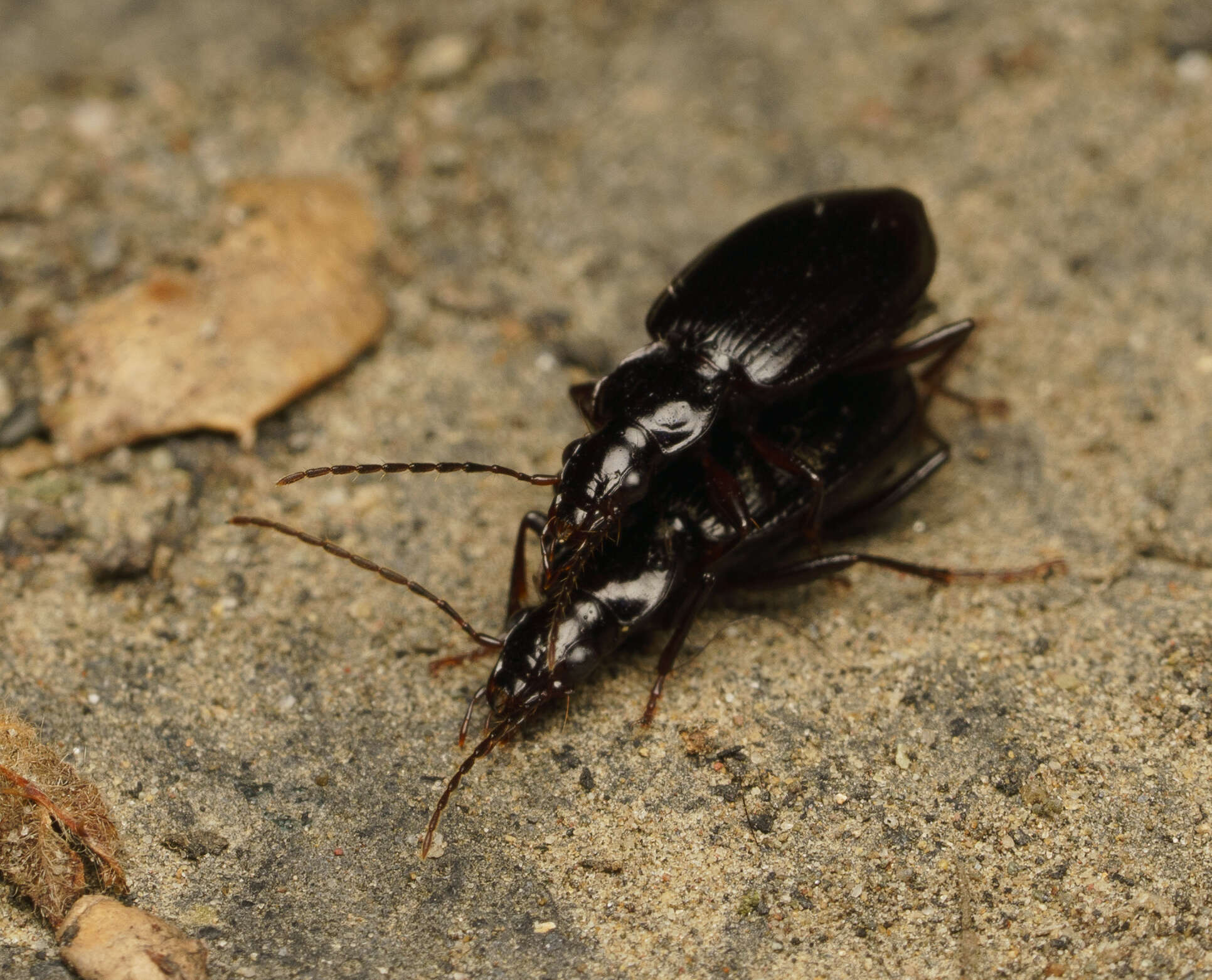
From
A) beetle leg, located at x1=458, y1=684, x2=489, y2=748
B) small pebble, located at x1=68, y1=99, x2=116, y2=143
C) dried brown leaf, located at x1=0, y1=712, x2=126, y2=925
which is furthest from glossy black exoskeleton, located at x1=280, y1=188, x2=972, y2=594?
small pebble, located at x1=68, y1=99, x2=116, y2=143

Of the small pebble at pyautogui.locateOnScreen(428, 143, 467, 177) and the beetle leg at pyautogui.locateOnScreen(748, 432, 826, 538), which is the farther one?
the small pebble at pyautogui.locateOnScreen(428, 143, 467, 177)

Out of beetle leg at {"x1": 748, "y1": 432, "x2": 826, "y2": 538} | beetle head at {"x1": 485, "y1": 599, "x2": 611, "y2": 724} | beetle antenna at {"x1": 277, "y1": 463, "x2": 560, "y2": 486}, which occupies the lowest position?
beetle head at {"x1": 485, "y1": 599, "x2": 611, "y2": 724}

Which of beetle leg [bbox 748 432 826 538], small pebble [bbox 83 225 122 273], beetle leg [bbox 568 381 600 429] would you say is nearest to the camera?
beetle leg [bbox 748 432 826 538]

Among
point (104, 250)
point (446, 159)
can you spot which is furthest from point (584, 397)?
point (104, 250)

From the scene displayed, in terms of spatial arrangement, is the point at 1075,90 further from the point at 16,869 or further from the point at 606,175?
the point at 16,869

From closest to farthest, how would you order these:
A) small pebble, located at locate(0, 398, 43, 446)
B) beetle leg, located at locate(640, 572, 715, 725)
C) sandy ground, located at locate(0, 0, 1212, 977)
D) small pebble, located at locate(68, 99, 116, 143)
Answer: sandy ground, located at locate(0, 0, 1212, 977), beetle leg, located at locate(640, 572, 715, 725), small pebble, located at locate(0, 398, 43, 446), small pebble, located at locate(68, 99, 116, 143)

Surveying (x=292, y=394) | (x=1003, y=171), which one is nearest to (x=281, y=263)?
(x=292, y=394)

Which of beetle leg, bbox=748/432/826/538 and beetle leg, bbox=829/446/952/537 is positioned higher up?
beetle leg, bbox=748/432/826/538

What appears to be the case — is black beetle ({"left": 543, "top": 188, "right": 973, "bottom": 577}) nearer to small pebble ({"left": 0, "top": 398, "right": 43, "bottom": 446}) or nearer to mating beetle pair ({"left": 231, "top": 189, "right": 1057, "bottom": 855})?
mating beetle pair ({"left": 231, "top": 189, "right": 1057, "bottom": 855})

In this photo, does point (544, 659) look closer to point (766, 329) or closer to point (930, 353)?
point (766, 329)
